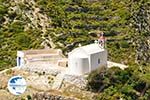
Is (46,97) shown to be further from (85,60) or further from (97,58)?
(97,58)

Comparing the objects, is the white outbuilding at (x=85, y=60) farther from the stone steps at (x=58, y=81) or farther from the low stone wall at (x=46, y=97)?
the low stone wall at (x=46, y=97)

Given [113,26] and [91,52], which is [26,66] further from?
[113,26]

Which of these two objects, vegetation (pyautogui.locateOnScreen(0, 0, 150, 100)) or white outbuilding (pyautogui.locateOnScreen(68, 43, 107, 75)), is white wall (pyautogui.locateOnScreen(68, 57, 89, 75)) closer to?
white outbuilding (pyautogui.locateOnScreen(68, 43, 107, 75))

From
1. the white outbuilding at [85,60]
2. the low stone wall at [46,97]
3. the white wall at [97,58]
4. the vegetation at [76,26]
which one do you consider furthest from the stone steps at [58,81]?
the vegetation at [76,26]

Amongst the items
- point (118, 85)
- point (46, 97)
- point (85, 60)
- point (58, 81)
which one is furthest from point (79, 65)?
point (46, 97)

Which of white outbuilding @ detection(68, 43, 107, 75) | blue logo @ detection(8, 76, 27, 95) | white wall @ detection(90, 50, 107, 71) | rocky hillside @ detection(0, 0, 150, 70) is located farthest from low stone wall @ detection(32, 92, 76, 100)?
rocky hillside @ detection(0, 0, 150, 70)

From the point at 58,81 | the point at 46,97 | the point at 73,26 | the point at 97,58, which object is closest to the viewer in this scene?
the point at 46,97

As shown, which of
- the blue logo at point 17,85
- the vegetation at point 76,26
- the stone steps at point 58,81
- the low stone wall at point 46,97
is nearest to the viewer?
the low stone wall at point 46,97
